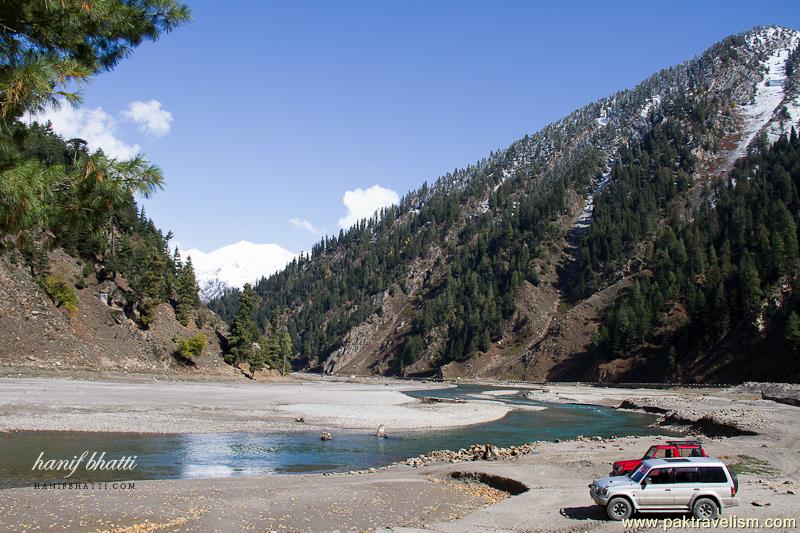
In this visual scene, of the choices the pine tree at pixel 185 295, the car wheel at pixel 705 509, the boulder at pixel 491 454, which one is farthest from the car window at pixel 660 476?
the pine tree at pixel 185 295

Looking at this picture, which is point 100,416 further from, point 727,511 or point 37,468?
point 727,511

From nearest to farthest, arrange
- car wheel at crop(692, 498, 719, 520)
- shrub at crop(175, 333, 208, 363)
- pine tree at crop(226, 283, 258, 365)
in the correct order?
car wheel at crop(692, 498, 719, 520) → shrub at crop(175, 333, 208, 363) → pine tree at crop(226, 283, 258, 365)

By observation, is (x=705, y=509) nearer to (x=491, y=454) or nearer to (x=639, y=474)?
(x=639, y=474)

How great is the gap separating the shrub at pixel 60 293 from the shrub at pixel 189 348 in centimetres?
2022

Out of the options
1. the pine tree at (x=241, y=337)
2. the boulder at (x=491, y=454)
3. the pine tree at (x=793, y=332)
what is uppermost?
the pine tree at (x=793, y=332)

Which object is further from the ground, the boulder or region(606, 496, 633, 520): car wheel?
region(606, 496, 633, 520): car wheel

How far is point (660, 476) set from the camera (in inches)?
695

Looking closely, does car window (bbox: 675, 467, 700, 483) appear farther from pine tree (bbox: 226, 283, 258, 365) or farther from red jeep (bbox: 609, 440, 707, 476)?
pine tree (bbox: 226, 283, 258, 365)

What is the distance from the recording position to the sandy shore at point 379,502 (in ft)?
57.4

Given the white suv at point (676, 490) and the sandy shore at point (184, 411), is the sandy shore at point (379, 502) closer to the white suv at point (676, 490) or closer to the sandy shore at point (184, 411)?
the white suv at point (676, 490)

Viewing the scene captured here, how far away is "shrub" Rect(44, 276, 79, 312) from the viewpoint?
75250 mm

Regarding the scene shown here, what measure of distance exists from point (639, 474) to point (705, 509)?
6.94ft

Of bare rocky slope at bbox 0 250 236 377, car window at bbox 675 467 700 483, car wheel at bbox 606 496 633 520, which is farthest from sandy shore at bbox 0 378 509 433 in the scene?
car window at bbox 675 467 700 483

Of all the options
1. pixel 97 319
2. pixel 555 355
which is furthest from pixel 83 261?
pixel 555 355
